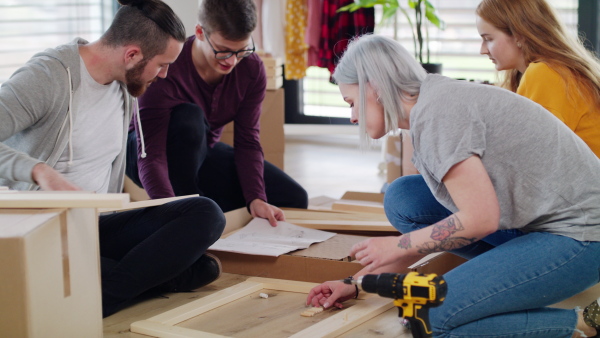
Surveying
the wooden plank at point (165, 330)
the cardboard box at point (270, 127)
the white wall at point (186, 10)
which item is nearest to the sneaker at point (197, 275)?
the wooden plank at point (165, 330)

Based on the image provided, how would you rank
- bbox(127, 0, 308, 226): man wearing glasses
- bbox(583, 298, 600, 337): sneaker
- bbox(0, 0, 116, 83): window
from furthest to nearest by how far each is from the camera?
bbox(0, 0, 116, 83): window, bbox(127, 0, 308, 226): man wearing glasses, bbox(583, 298, 600, 337): sneaker

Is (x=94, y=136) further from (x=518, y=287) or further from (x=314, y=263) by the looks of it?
(x=518, y=287)

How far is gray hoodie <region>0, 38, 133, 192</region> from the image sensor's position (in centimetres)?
154

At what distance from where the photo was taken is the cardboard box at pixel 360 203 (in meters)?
2.60

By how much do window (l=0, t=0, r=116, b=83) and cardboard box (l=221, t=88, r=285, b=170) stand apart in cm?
123

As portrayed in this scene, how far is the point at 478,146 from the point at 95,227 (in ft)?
2.47

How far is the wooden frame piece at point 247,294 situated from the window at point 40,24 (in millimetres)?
2326

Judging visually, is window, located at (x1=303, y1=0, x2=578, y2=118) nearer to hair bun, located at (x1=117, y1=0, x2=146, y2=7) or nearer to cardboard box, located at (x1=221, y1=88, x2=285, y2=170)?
cardboard box, located at (x1=221, y1=88, x2=285, y2=170)

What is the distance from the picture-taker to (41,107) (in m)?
1.59

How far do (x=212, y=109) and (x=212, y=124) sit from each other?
0.24ft

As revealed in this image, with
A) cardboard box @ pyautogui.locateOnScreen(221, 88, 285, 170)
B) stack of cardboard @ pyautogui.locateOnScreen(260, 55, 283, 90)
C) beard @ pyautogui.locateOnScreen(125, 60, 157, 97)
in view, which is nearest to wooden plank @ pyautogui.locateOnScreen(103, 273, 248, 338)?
beard @ pyautogui.locateOnScreen(125, 60, 157, 97)

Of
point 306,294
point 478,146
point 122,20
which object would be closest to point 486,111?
point 478,146

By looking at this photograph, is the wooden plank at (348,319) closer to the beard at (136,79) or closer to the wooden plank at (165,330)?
the wooden plank at (165,330)

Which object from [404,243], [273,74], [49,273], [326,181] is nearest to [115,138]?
[49,273]
